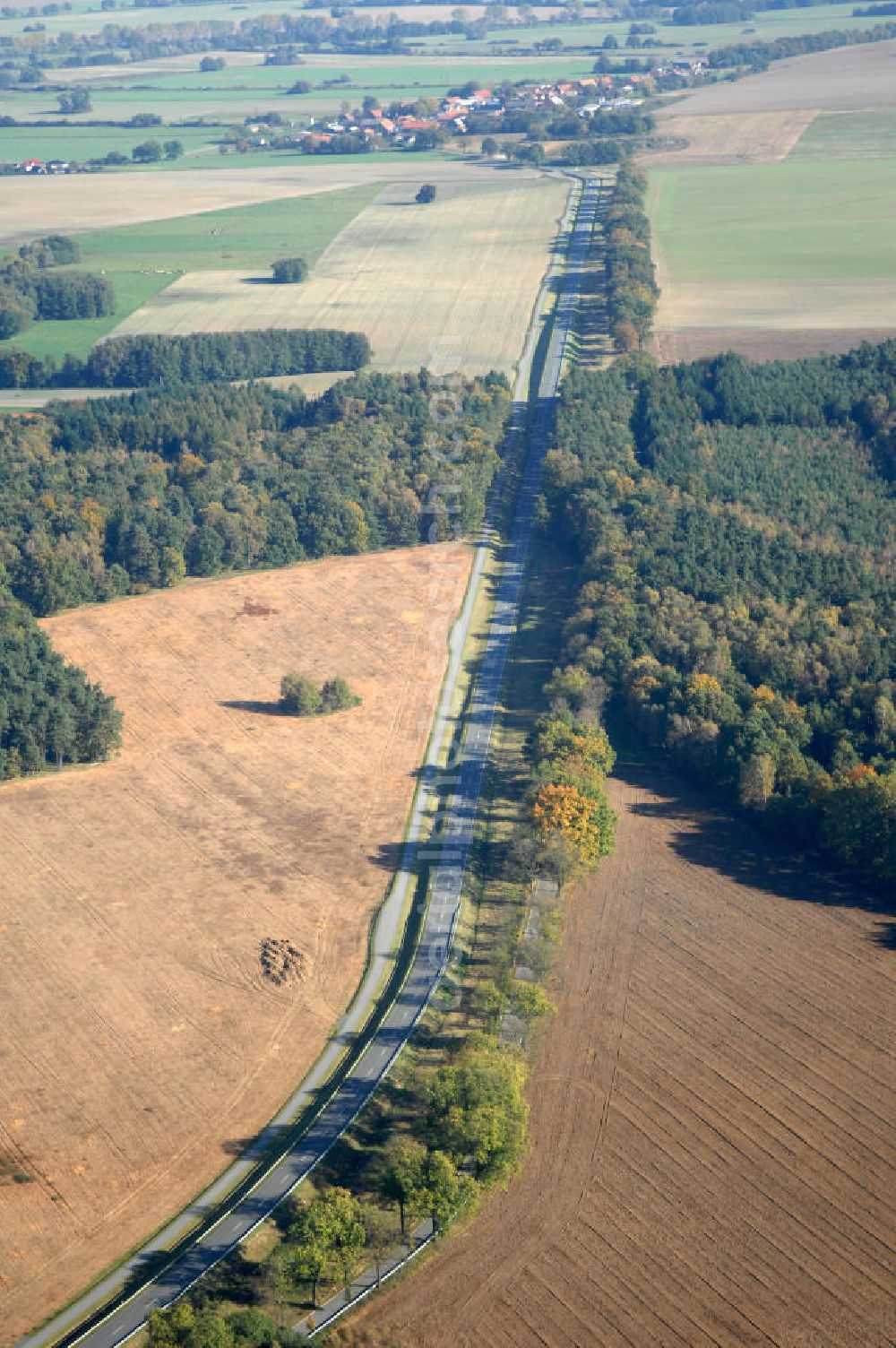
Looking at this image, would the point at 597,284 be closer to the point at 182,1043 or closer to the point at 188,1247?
the point at 182,1043

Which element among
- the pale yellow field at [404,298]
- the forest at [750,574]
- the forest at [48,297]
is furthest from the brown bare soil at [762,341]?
the forest at [48,297]

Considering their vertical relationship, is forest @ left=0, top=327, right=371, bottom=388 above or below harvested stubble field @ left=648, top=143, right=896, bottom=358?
below

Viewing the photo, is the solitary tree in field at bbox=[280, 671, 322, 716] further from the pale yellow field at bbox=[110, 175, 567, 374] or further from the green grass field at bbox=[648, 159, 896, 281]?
the green grass field at bbox=[648, 159, 896, 281]

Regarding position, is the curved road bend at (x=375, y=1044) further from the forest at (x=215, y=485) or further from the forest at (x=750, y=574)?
the forest at (x=215, y=485)

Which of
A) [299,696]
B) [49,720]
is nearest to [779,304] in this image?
[299,696]

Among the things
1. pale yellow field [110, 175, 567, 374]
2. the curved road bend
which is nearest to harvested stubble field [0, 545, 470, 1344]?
the curved road bend

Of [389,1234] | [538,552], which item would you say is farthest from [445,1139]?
[538,552]
